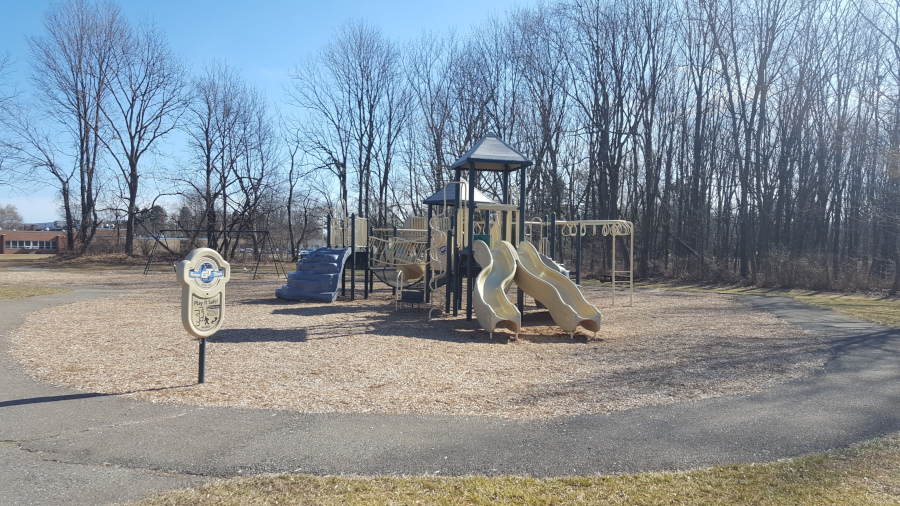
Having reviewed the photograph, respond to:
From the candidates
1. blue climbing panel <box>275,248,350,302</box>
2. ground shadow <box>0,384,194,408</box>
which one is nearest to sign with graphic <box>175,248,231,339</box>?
ground shadow <box>0,384,194,408</box>

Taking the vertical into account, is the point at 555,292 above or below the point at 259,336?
above

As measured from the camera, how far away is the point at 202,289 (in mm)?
6211

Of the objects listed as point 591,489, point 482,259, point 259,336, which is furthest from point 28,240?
point 591,489

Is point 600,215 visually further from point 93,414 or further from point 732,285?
point 93,414

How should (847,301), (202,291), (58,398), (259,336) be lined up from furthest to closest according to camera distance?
(847,301), (259,336), (202,291), (58,398)

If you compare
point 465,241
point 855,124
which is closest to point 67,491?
point 465,241

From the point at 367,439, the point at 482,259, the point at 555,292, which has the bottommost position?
the point at 367,439

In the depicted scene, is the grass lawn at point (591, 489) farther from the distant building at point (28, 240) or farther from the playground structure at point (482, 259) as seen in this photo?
the distant building at point (28, 240)

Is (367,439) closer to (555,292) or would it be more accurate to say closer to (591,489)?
(591,489)

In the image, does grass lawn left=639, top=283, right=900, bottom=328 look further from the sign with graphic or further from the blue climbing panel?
the sign with graphic

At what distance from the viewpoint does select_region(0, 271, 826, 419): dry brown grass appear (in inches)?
233

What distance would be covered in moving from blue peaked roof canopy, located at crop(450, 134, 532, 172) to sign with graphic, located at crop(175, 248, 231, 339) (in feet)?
22.1

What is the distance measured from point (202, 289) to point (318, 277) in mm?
9200

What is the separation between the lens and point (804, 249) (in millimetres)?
31047
